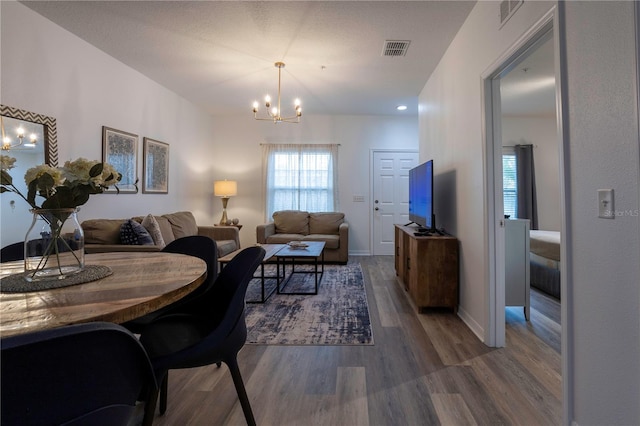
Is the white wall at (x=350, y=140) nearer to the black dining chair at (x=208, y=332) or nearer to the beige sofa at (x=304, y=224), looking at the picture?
the beige sofa at (x=304, y=224)

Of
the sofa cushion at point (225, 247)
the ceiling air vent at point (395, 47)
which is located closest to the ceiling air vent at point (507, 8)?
the ceiling air vent at point (395, 47)

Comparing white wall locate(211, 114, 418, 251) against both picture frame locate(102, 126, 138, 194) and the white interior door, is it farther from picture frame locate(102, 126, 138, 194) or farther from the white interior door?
picture frame locate(102, 126, 138, 194)

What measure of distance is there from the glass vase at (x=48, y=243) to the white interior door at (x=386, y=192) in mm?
4997

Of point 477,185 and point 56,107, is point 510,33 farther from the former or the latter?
point 56,107

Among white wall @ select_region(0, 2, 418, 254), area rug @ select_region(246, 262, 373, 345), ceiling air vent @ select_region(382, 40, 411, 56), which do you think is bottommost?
area rug @ select_region(246, 262, 373, 345)

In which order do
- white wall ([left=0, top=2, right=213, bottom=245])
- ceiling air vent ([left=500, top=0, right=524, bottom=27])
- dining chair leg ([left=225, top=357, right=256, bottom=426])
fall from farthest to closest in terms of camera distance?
white wall ([left=0, top=2, right=213, bottom=245]), ceiling air vent ([left=500, top=0, right=524, bottom=27]), dining chair leg ([left=225, top=357, right=256, bottom=426])

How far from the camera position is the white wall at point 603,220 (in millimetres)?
1062

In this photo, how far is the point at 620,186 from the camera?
1104 millimetres

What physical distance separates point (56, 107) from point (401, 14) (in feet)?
10.6

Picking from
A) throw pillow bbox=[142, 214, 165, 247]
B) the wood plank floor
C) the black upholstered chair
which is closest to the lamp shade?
throw pillow bbox=[142, 214, 165, 247]

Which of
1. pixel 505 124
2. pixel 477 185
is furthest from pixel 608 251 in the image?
pixel 505 124

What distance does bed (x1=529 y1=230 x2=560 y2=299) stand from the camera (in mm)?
3137

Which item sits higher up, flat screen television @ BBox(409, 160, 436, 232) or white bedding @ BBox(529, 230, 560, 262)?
flat screen television @ BBox(409, 160, 436, 232)

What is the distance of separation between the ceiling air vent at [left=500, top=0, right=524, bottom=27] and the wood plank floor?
224 centimetres
